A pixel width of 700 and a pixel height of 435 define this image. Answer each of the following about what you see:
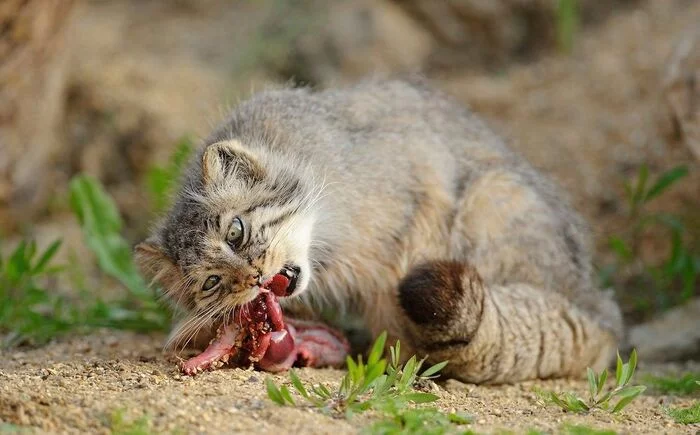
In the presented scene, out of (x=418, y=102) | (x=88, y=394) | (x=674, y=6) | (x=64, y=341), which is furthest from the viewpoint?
(x=674, y=6)

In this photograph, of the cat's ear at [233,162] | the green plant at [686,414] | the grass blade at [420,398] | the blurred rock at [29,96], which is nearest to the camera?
the grass blade at [420,398]

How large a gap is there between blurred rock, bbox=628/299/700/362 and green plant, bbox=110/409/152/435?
167 inches

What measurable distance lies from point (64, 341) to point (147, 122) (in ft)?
12.6

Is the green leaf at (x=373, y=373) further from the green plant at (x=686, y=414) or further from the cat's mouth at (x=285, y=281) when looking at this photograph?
the green plant at (x=686, y=414)

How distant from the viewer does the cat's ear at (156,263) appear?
521 cm

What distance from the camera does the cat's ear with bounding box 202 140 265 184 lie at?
508 cm

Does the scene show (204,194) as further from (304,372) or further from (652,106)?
(652,106)

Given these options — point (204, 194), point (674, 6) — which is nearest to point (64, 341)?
point (204, 194)

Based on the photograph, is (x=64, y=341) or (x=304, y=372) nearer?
(x=304, y=372)

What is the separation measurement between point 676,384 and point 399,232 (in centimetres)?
198

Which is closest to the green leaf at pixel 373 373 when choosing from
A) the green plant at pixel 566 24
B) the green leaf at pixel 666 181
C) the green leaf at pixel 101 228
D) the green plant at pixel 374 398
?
the green plant at pixel 374 398

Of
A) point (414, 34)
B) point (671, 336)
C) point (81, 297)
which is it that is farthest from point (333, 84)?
point (671, 336)

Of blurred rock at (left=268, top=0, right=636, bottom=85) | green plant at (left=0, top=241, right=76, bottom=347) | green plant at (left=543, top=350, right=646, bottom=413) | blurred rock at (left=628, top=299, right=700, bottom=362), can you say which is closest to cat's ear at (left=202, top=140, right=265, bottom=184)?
green plant at (left=0, top=241, right=76, bottom=347)

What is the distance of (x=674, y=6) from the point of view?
10.2 meters
